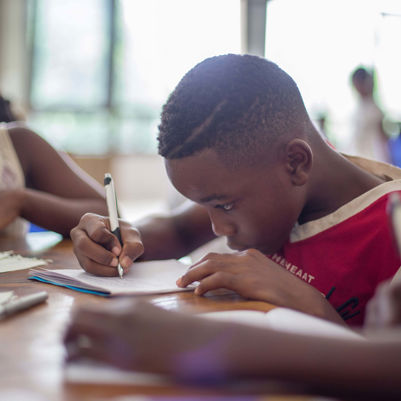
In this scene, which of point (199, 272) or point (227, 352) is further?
point (199, 272)

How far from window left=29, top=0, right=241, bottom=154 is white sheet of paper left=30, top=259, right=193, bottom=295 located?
4.72m

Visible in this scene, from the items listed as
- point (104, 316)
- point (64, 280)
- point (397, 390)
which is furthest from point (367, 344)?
point (64, 280)

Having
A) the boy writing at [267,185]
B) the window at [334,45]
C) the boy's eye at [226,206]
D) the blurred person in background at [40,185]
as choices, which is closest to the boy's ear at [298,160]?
the boy writing at [267,185]

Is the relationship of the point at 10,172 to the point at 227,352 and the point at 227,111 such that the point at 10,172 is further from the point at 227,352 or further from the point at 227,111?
the point at 227,352

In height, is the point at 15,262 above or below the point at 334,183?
below

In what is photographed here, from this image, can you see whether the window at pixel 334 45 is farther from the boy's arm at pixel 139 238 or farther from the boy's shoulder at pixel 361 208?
the boy's shoulder at pixel 361 208

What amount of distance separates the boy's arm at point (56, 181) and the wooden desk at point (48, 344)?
0.39m

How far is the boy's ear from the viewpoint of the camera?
793 mm

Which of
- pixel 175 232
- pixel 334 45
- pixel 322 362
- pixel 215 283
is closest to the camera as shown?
pixel 322 362

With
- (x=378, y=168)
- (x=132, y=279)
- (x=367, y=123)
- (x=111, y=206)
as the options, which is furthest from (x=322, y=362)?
(x=367, y=123)

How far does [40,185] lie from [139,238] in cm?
65

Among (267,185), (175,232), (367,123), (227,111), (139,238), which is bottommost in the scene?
(367,123)

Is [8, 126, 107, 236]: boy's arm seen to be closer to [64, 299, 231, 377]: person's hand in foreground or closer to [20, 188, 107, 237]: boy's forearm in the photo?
[20, 188, 107, 237]: boy's forearm

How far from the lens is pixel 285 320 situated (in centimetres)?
48
